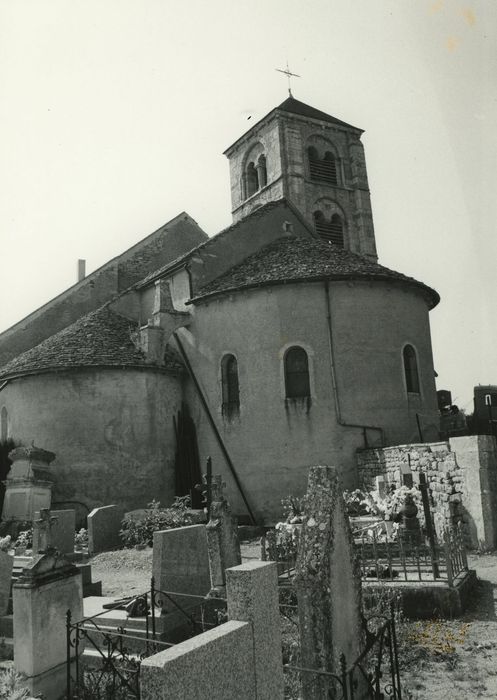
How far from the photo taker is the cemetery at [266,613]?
453 centimetres

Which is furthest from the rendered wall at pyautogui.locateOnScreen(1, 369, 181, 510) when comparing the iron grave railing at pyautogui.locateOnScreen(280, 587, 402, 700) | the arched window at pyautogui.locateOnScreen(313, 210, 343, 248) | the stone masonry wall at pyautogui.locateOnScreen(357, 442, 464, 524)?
the arched window at pyautogui.locateOnScreen(313, 210, 343, 248)

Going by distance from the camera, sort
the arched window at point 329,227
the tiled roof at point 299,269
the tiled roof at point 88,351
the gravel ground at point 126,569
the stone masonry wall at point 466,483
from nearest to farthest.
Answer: the gravel ground at point 126,569 → the stone masonry wall at point 466,483 → the tiled roof at point 299,269 → the tiled roof at point 88,351 → the arched window at point 329,227

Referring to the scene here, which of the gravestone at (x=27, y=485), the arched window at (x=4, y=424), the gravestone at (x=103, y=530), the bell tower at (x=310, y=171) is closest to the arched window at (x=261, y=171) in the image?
the bell tower at (x=310, y=171)

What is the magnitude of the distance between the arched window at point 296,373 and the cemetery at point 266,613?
5185 millimetres

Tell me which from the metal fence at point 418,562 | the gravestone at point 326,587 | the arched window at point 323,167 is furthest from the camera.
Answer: the arched window at point 323,167

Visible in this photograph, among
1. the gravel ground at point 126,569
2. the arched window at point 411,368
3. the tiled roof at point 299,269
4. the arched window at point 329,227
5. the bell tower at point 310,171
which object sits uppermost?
the bell tower at point 310,171

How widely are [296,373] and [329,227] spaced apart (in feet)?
66.2

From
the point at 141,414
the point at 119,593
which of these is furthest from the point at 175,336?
the point at 119,593

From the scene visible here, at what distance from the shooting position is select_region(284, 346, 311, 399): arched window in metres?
18.6

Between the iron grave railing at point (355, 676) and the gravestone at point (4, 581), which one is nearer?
the iron grave railing at point (355, 676)

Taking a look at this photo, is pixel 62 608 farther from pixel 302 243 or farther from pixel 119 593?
pixel 302 243

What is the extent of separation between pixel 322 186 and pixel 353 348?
2062 cm

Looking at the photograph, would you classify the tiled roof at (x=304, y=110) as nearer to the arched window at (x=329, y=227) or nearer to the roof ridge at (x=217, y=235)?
the arched window at (x=329, y=227)

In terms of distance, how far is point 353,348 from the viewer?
60.6 feet
